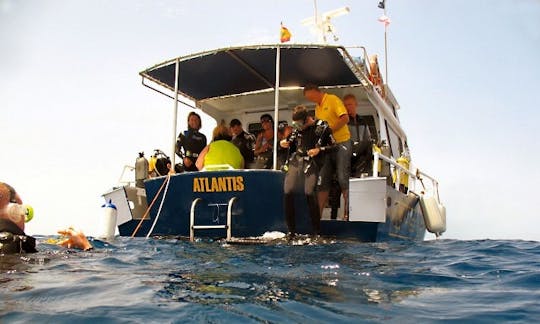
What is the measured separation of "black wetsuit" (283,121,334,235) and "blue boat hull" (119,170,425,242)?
0.63 ft

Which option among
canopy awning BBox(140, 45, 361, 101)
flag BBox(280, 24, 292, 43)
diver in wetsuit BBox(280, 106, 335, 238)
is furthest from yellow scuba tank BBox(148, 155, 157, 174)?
diver in wetsuit BBox(280, 106, 335, 238)

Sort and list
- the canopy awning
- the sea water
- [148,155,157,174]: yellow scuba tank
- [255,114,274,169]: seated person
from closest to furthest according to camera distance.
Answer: the sea water, the canopy awning, [255,114,274,169]: seated person, [148,155,157,174]: yellow scuba tank

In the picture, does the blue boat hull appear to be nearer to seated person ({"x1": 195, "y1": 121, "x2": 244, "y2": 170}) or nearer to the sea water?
seated person ({"x1": 195, "y1": 121, "x2": 244, "y2": 170})

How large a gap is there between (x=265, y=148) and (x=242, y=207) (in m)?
1.50

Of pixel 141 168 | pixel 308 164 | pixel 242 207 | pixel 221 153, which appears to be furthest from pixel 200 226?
pixel 141 168

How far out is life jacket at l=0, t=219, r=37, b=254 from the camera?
14.6 feet

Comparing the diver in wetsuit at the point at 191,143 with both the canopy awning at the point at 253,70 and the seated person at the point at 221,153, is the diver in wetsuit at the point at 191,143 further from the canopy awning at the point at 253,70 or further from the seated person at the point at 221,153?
the canopy awning at the point at 253,70

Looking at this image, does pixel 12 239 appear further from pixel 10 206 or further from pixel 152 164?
pixel 152 164

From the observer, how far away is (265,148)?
28.5ft

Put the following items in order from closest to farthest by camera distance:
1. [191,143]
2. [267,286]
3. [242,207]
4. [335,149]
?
[267,286], [335,149], [242,207], [191,143]

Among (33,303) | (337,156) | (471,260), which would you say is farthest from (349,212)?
(33,303)

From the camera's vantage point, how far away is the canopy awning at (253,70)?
8016 millimetres

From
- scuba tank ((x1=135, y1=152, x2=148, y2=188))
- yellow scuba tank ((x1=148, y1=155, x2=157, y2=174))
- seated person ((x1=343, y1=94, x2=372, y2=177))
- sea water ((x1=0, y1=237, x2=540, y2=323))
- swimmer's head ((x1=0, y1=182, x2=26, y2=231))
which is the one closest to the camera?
sea water ((x1=0, y1=237, x2=540, y2=323))

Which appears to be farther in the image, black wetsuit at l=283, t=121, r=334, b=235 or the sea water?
black wetsuit at l=283, t=121, r=334, b=235
